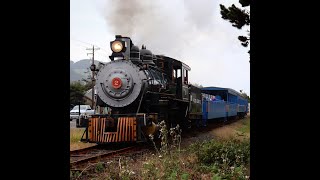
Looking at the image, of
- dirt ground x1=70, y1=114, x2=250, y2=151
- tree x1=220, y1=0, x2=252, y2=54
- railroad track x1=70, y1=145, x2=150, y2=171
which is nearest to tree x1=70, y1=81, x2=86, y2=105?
dirt ground x1=70, y1=114, x2=250, y2=151

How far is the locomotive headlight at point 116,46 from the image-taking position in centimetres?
1052

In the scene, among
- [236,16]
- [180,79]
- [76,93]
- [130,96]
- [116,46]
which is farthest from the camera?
[76,93]

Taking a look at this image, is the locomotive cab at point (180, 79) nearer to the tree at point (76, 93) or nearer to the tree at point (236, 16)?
the tree at point (236, 16)

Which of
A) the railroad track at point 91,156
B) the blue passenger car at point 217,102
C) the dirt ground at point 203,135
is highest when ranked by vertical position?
the blue passenger car at point 217,102

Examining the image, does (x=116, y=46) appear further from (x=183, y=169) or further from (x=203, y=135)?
(x=183, y=169)

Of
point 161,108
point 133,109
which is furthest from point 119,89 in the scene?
point 161,108

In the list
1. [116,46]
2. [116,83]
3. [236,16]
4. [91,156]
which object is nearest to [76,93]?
[116,46]

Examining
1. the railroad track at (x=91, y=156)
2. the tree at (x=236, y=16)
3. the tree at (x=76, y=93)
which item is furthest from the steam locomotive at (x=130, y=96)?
the tree at (x=76, y=93)

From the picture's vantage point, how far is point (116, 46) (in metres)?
10.6

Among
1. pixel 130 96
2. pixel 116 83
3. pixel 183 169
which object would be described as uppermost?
pixel 116 83

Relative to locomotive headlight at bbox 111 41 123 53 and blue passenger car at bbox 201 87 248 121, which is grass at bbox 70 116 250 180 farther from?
blue passenger car at bbox 201 87 248 121

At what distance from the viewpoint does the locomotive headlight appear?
10.5 m
